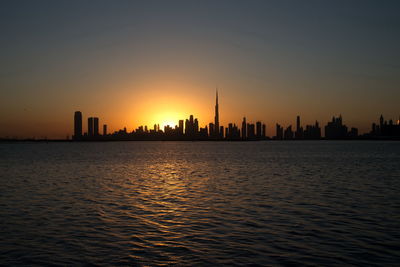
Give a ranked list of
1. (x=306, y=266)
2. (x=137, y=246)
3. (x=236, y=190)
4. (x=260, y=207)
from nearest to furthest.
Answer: (x=306, y=266)
(x=137, y=246)
(x=260, y=207)
(x=236, y=190)

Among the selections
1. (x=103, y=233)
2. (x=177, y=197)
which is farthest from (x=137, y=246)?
(x=177, y=197)

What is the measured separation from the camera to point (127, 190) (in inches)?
1599

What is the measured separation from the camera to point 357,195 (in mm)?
35312

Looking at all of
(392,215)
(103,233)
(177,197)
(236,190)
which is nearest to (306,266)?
(103,233)

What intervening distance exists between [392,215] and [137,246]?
55.5 ft

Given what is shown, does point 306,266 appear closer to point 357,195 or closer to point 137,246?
point 137,246

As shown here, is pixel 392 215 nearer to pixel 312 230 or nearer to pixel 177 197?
pixel 312 230

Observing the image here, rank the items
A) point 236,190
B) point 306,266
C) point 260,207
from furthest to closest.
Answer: point 236,190 < point 260,207 < point 306,266

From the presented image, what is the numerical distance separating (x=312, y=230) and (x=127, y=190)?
2353 cm

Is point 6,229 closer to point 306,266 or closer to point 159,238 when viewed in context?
point 159,238

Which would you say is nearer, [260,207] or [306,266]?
[306,266]

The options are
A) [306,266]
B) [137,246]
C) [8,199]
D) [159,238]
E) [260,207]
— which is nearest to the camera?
[306,266]

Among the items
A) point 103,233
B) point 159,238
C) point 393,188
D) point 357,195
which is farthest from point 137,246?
point 393,188

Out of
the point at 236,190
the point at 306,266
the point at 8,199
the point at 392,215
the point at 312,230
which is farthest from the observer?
the point at 236,190
